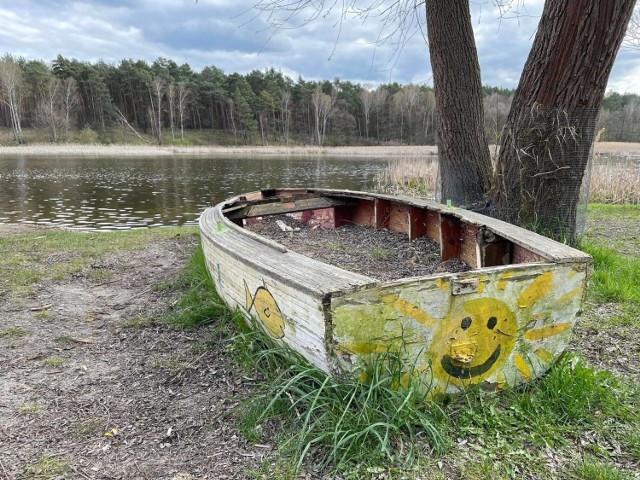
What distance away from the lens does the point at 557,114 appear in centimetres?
349

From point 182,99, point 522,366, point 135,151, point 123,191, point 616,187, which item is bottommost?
point 522,366

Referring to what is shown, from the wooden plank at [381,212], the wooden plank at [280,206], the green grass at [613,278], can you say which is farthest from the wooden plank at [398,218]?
the green grass at [613,278]

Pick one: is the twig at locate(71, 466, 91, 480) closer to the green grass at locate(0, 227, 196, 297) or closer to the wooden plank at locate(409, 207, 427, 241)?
the green grass at locate(0, 227, 196, 297)

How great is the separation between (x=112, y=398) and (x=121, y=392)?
6cm

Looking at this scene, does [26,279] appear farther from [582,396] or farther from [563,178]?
[563,178]

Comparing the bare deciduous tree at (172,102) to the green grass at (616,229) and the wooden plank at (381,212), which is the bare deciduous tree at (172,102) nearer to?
the green grass at (616,229)

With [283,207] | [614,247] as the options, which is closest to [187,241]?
[283,207]

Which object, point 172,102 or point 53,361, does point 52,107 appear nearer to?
point 172,102

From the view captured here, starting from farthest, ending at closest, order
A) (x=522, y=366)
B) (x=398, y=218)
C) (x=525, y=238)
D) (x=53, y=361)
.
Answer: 1. (x=398, y=218)
2. (x=53, y=361)
3. (x=525, y=238)
4. (x=522, y=366)

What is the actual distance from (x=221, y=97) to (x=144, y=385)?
58627mm

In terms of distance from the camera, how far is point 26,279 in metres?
4.16

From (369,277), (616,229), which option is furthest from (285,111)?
(369,277)

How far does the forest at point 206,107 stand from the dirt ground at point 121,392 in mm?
48098

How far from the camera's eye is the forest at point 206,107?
156ft
